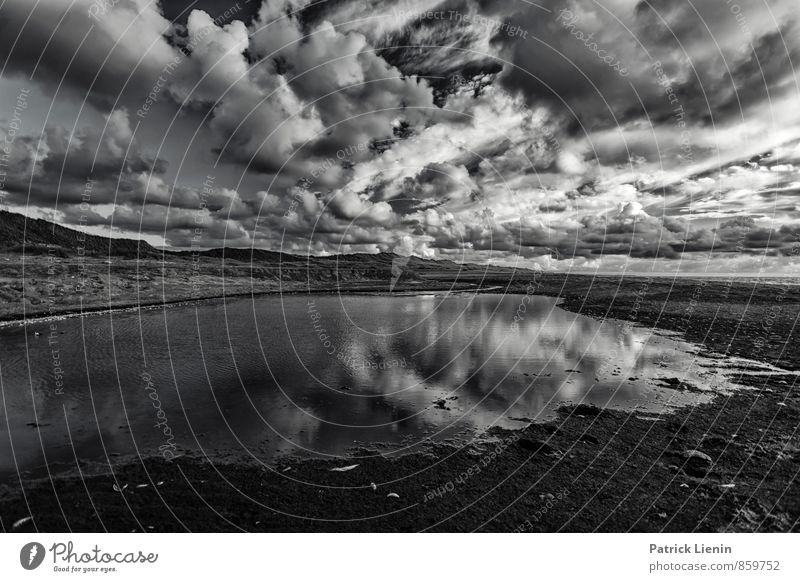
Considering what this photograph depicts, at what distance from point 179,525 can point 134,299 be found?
63641mm

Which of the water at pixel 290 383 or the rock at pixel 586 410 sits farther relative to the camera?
the rock at pixel 586 410

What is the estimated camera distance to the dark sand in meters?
10.7

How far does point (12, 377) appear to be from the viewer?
22.5 meters

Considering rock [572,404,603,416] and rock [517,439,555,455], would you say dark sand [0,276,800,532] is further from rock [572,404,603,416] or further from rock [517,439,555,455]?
rock [572,404,603,416]

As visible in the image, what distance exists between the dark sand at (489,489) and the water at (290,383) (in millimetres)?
1546

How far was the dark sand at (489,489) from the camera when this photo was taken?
10688 mm

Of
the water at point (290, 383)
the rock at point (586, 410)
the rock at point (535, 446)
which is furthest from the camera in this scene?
the rock at point (586, 410)

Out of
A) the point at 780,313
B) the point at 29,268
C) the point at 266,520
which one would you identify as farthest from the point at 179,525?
the point at 29,268

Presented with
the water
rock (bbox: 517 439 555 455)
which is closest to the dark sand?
rock (bbox: 517 439 555 455)

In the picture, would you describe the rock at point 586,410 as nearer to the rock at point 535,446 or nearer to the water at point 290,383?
the water at point 290,383

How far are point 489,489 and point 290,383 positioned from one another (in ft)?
46.5

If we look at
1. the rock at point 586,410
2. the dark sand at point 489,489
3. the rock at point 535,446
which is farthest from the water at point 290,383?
the rock at point 535,446

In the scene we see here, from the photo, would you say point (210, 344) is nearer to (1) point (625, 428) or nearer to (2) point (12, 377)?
(2) point (12, 377)

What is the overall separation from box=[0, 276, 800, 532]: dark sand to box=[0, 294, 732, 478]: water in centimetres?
155
